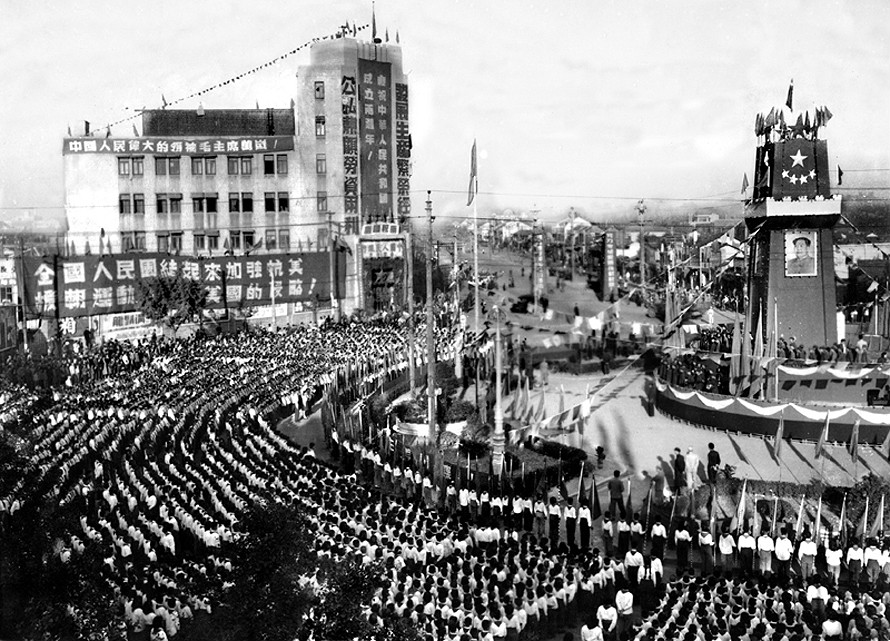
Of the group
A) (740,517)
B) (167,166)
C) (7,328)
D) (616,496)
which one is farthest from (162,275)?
(740,517)

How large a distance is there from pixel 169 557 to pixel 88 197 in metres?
46.9

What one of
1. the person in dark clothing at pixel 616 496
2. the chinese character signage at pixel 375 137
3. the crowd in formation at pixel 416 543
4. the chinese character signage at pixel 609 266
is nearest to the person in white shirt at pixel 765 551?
the crowd in formation at pixel 416 543

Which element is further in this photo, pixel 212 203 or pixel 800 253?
pixel 212 203

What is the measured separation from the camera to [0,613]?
37.4 ft

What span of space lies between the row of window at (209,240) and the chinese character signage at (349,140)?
471cm

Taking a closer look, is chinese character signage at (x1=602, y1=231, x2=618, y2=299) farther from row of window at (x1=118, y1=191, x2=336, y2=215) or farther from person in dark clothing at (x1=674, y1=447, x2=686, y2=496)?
row of window at (x1=118, y1=191, x2=336, y2=215)

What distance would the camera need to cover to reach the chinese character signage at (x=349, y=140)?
58.5 meters

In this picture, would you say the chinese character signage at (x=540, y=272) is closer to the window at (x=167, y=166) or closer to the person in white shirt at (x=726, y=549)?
the person in white shirt at (x=726, y=549)

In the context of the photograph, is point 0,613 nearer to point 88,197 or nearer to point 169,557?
point 169,557

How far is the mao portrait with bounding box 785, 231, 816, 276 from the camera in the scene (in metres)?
28.1

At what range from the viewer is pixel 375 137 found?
2341 inches

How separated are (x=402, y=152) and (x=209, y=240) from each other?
537 inches

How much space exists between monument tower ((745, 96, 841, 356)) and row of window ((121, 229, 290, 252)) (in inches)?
1445

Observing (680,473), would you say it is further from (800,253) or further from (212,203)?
(212,203)
